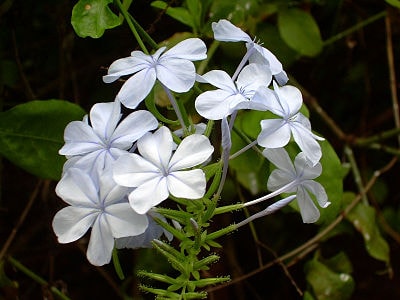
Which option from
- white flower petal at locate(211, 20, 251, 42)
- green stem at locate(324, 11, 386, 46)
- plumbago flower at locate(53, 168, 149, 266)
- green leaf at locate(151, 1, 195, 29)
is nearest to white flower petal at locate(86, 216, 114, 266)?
plumbago flower at locate(53, 168, 149, 266)

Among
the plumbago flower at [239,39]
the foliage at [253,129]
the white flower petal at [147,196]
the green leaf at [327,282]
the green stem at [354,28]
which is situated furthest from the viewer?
the green stem at [354,28]

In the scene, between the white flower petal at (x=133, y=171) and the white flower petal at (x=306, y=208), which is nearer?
the white flower petal at (x=133, y=171)

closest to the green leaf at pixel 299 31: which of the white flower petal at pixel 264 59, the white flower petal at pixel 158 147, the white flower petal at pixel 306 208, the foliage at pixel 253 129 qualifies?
the foliage at pixel 253 129

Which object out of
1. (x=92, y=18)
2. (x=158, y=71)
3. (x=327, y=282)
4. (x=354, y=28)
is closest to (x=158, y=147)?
(x=158, y=71)

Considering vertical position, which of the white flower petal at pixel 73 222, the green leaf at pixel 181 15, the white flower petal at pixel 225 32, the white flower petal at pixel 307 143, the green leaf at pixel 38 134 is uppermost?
the white flower petal at pixel 225 32

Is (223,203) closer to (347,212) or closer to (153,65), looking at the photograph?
(347,212)

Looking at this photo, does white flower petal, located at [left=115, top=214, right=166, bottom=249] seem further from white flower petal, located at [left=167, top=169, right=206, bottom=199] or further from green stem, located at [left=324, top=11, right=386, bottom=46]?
green stem, located at [left=324, top=11, right=386, bottom=46]

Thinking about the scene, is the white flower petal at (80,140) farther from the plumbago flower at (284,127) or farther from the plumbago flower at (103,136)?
the plumbago flower at (284,127)

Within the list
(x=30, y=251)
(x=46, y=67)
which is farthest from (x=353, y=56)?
(x=30, y=251)
